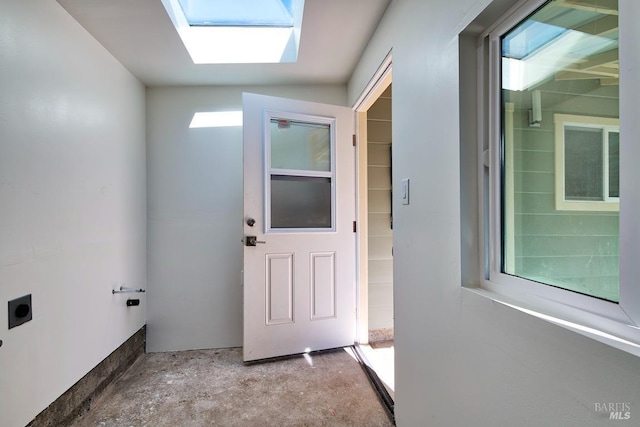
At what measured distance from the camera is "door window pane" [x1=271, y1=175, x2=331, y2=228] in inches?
87.2

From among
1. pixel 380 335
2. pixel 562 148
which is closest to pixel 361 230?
pixel 380 335

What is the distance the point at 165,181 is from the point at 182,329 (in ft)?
3.98

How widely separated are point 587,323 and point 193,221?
2.40 meters

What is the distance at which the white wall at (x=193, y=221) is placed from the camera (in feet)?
7.75

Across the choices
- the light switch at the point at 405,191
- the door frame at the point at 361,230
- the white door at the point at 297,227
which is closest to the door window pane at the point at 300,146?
the white door at the point at 297,227

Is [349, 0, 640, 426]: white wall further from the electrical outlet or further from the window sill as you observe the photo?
the electrical outlet

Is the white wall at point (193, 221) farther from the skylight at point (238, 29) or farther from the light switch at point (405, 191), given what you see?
the light switch at point (405, 191)

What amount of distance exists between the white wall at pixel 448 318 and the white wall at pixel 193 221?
4.74 ft

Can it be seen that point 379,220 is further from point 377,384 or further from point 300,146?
point 377,384

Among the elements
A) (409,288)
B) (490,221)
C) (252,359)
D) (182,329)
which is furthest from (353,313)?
(490,221)

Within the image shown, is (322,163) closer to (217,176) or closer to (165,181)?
(217,176)

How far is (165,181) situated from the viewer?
7.79ft

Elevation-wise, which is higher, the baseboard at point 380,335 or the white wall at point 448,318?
the white wall at point 448,318

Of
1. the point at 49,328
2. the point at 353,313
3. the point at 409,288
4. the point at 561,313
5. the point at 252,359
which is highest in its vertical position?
the point at 561,313
